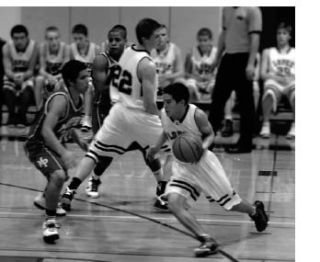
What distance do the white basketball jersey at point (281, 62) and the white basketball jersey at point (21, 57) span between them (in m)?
3.16

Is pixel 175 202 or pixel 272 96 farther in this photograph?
pixel 272 96

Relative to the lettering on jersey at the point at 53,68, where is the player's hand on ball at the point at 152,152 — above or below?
below

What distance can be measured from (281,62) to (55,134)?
530 centimetres

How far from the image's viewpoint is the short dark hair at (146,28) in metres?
5.88

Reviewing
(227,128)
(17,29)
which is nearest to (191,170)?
(227,128)

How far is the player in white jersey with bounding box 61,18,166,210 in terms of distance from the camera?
6035 millimetres

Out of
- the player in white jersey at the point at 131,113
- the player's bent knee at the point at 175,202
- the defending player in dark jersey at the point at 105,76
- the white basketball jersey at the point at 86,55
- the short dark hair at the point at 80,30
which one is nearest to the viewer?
the player's bent knee at the point at 175,202

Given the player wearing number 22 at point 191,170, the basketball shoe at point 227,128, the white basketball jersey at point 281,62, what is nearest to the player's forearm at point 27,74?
the basketball shoe at point 227,128

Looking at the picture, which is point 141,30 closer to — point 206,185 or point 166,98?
point 166,98

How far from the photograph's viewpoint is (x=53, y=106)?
5.32 m

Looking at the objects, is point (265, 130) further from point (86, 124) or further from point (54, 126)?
point (54, 126)

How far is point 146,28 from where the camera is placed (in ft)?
19.4

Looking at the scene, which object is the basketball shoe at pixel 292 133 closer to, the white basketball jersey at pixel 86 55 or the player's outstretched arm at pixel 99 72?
the white basketball jersey at pixel 86 55
